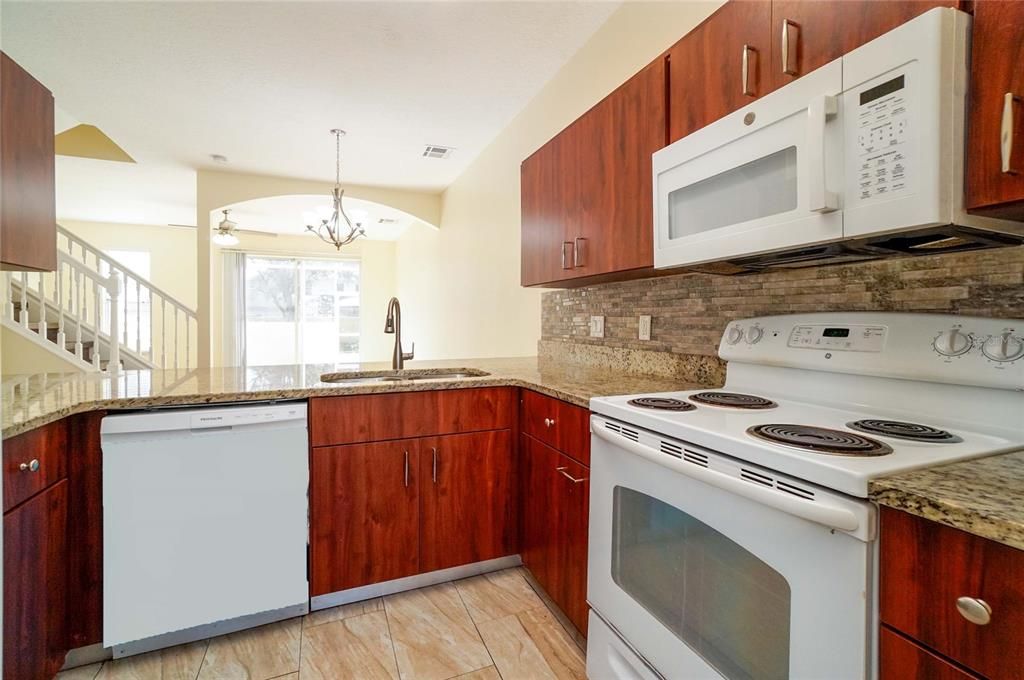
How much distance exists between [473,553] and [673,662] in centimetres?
111

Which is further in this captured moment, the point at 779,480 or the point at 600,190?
the point at 600,190

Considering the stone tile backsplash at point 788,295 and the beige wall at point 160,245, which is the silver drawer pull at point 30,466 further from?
the beige wall at point 160,245

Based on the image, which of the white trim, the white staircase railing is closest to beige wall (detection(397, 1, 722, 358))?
the white trim

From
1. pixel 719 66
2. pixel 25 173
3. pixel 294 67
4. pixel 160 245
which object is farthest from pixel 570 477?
pixel 160 245

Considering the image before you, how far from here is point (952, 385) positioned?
97cm

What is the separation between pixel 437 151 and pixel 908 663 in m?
4.21

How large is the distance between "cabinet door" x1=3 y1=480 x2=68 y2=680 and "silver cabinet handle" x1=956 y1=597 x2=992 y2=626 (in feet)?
6.27

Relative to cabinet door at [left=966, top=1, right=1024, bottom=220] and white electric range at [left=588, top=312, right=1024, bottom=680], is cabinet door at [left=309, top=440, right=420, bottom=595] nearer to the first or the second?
white electric range at [left=588, top=312, right=1024, bottom=680]

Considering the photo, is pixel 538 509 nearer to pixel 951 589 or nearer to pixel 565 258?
pixel 565 258

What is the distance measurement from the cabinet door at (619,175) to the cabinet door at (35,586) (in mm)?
1897

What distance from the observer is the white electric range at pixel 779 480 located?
2.47 ft

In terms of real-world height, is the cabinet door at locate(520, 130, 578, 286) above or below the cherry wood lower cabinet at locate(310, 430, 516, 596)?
above

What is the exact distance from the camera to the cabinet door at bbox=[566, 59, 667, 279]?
60.9 inches

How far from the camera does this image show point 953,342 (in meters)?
0.98
